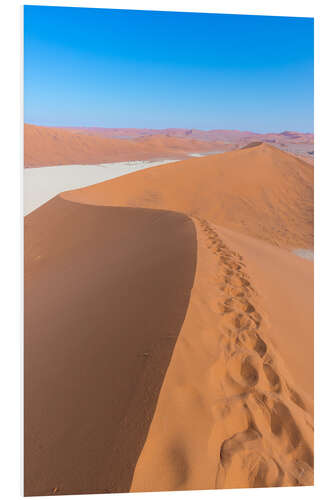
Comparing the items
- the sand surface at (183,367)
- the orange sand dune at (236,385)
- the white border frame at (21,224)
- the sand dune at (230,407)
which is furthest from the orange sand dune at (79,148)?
the sand dune at (230,407)

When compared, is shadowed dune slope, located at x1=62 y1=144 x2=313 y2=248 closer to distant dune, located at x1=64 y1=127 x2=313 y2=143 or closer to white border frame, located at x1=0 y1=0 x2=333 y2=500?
distant dune, located at x1=64 y1=127 x2=313 y2=143

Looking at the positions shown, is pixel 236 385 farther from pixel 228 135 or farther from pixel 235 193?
pixel 228 135

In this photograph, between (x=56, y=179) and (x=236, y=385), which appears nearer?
(x=236, y=385)

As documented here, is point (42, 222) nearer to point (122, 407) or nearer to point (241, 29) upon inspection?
point (241, 29)

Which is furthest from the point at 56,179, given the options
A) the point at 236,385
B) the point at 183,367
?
the point at 236,385

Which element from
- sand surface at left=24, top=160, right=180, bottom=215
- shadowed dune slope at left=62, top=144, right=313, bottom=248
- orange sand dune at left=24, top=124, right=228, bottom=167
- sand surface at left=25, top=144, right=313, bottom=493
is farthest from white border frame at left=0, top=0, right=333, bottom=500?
orange sand dune at left=24, top=124, right=228, bottom=167

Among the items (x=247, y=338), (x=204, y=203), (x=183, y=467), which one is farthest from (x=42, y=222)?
(x=183, y=467)
